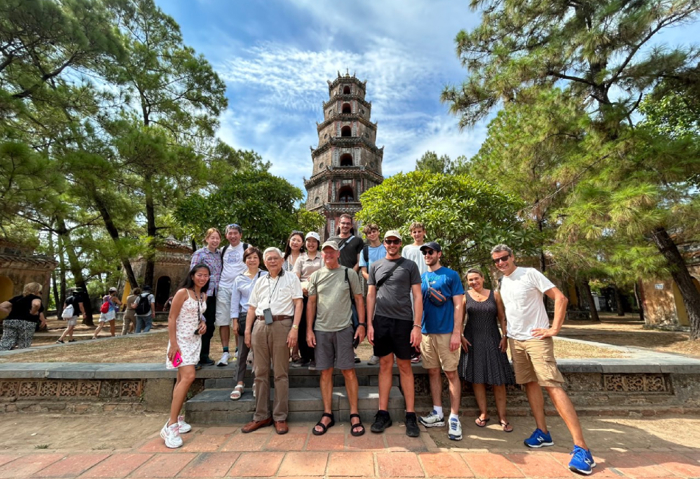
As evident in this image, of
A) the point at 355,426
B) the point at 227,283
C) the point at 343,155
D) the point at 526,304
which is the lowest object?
the point at 355,426

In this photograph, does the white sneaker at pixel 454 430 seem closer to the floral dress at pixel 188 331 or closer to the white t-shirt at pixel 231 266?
the floral dress at pixel 188 331

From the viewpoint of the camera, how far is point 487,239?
8461mm

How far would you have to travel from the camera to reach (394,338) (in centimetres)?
303

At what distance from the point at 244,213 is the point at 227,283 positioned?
6.85m

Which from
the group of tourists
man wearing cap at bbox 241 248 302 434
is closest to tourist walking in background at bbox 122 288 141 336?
the group of tourists

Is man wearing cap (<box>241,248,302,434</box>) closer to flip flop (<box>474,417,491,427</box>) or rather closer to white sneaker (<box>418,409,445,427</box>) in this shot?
white sneaker (<box>418,409,445,427</box>)

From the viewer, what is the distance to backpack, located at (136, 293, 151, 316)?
902 cm

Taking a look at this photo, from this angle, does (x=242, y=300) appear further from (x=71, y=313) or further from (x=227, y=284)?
(x=71, y=313)

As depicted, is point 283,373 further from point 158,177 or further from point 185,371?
point 158,177

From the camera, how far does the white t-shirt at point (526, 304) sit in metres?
2.94

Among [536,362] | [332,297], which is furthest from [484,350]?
[332,297]

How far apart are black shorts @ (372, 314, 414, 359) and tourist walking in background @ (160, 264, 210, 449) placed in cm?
189

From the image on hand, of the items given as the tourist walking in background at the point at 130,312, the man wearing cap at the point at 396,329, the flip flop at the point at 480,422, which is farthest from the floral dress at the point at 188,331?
the tourist walking in background at the point at 130,312

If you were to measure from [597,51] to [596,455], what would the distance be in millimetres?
8171
